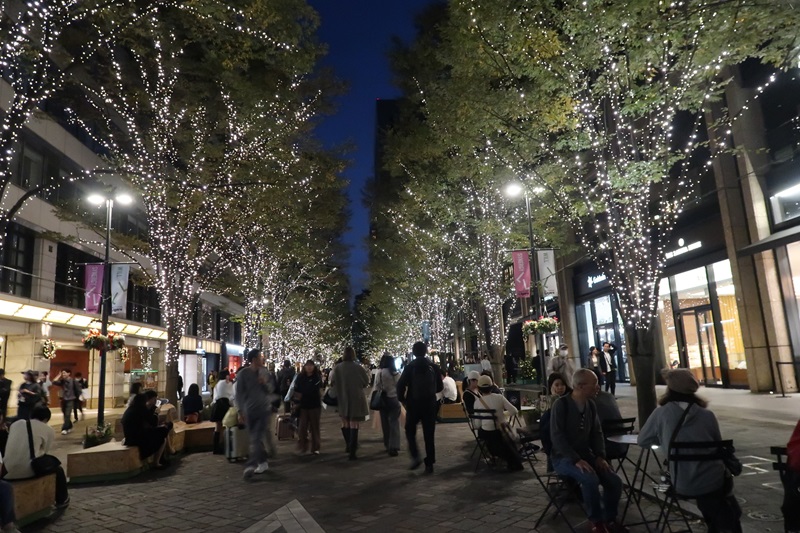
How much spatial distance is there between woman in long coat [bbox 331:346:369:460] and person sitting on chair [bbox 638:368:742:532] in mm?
5814

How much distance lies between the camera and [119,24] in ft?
28.3

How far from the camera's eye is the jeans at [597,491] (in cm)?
447

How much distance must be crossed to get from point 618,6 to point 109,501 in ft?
29.4

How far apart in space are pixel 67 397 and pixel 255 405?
11824 millimetres

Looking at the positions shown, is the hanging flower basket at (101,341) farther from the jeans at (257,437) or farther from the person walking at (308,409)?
the jeans at (257,437)

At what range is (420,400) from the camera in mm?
8117

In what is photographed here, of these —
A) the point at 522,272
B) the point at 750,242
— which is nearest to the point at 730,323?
the point at 750,242

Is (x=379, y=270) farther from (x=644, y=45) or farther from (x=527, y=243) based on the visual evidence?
(x=644, y=45)

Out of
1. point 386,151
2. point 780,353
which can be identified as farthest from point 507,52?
point 780,353

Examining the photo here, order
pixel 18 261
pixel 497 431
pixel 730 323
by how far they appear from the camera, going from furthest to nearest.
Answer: pixel 18 261, pixel 730 323, pixel 497 431

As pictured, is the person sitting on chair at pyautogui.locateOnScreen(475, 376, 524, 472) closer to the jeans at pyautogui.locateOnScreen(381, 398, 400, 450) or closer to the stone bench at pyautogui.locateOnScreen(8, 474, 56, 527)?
the jeans at pyautogui.locateOnScreen(381, 398, 400, 450)

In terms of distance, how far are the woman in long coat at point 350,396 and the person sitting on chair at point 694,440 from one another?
229 inches

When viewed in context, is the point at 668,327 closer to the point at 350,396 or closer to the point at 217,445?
the point at 350,396

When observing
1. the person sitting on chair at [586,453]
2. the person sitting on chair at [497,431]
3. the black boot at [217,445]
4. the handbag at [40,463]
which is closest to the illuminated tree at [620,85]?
the person sitting on chair at [497,431]
